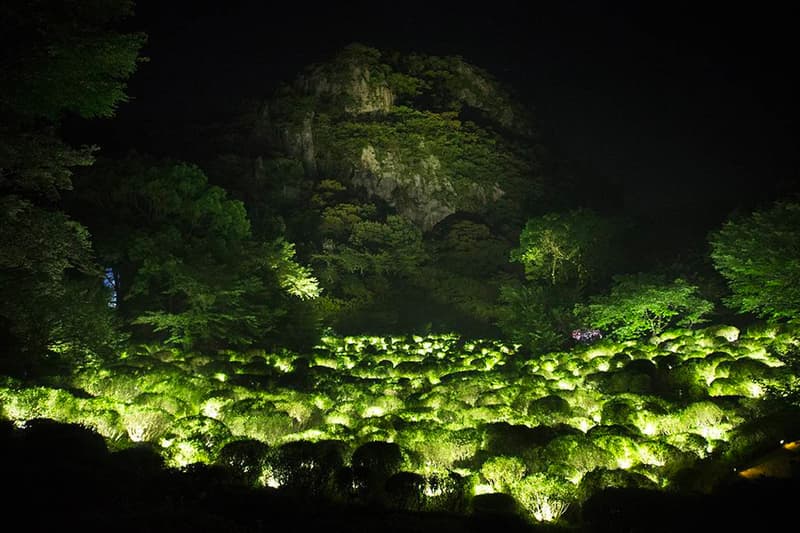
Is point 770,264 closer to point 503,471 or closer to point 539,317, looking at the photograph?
point 539,317

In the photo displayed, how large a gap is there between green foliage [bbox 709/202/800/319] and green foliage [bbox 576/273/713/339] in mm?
2546

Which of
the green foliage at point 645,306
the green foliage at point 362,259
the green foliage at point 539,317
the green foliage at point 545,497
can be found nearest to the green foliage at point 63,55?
the green foliage at point 545,497

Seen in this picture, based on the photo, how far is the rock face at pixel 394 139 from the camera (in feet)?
137

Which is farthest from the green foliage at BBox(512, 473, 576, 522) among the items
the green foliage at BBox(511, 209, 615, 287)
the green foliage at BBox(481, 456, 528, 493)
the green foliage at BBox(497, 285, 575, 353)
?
the green foliage at BBox(511, 209, 615, 287)

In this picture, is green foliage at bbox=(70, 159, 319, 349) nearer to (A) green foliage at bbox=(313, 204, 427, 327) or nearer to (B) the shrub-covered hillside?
(B) the shrub-covered hillside

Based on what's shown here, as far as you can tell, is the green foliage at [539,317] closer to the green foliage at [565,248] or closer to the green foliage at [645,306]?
the green foliage at [645,306]

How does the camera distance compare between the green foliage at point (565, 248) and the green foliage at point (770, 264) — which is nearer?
the green foliage at point (770, 264)

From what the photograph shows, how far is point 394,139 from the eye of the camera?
138 ft

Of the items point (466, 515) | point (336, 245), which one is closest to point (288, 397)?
point (466, 515)

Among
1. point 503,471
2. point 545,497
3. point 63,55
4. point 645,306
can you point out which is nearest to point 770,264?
point 645,306

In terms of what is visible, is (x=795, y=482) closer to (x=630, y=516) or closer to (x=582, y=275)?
(x=630, y=516)

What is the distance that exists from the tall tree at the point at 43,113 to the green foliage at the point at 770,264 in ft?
64.0

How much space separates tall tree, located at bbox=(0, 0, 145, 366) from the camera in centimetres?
888

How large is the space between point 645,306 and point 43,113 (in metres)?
22.2
